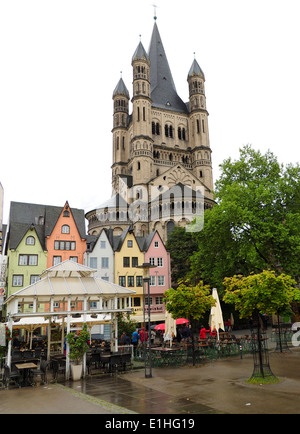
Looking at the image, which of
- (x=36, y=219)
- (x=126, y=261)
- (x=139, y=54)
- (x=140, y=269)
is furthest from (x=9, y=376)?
(x=139, y=54)

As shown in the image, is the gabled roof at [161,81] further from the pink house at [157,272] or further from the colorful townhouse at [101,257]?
the colorful townhouse at [101,257]

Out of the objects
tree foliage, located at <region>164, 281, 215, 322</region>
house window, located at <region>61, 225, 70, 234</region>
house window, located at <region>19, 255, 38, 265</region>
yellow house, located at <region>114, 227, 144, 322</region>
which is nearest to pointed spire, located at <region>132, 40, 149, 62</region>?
yellow house, located at <region>114, 227, 144, 322</region>

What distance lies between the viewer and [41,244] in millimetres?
38094

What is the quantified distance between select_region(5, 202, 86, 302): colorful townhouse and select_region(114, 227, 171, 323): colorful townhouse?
473cm

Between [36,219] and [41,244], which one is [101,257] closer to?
[41,244]

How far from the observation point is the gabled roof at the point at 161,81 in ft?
296

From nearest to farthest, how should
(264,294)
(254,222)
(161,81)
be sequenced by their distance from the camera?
(264,294), (254,222), (161,81)

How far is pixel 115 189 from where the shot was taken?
85.5 metres

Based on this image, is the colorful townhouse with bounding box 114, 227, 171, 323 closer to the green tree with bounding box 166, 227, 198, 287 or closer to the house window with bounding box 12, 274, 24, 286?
the green tree with bounding box 166, 227, 198, 287

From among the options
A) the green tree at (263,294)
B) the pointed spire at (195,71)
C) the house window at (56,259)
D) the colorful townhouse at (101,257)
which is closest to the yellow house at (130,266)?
the colorful townhouse at (101,257)

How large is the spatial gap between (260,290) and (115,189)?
246ft

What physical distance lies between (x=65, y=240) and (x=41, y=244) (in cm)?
272

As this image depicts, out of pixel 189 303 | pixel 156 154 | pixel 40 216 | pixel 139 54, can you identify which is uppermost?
pixel 139 54
